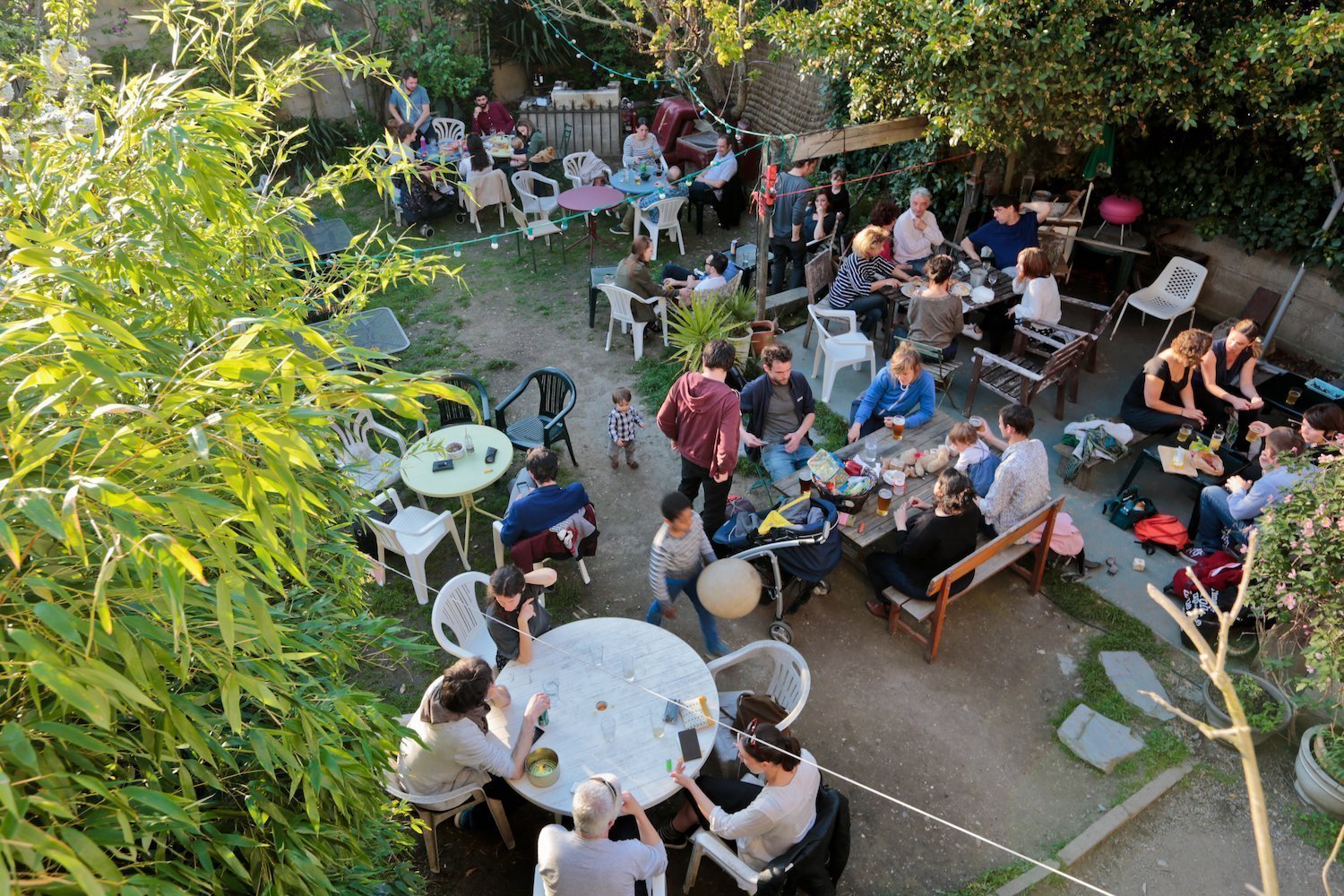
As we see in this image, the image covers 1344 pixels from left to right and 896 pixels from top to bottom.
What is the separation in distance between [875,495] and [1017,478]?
918 millimetres

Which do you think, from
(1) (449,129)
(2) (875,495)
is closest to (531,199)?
(1) (449,129)

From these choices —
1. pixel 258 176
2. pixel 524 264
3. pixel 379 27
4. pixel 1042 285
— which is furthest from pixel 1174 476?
pixel 379 27

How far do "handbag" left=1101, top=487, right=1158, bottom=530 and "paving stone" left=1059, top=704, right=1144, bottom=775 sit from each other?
5.77ft

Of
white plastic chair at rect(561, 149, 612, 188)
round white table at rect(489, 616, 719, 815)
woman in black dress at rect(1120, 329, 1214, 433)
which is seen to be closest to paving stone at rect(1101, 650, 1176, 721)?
woman in black dress at rect(1120, 329, 1214, 433)

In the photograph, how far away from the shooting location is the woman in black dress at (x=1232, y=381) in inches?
255

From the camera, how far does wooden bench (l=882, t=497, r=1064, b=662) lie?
5219 mm

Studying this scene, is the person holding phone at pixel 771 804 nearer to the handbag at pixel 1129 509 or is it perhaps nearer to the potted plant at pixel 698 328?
the handbag at pixel 1129 509

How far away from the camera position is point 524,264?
33.9ft

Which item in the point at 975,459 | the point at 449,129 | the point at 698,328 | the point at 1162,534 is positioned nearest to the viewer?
the point at 975,459

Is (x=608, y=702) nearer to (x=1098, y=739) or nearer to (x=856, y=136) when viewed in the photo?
(x=1098, y=739)

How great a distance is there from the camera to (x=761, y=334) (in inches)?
310

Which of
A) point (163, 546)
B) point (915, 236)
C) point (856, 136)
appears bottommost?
point (915, 236)

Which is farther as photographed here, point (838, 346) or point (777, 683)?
point (838, 346)

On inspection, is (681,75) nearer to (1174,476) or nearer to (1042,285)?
(1042,285)
